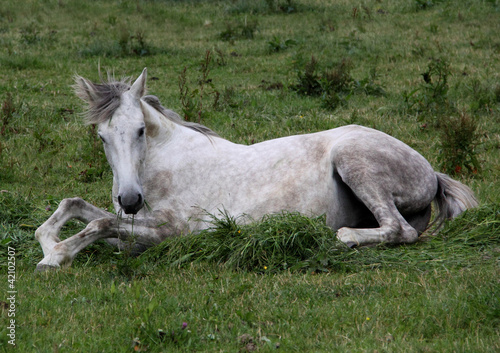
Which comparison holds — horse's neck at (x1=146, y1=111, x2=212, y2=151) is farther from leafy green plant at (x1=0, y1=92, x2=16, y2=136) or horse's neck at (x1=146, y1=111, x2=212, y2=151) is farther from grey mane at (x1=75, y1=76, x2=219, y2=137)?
leafy green plant at (x1=0, y1=92, x2=16, y2=136)

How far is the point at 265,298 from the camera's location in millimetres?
4035

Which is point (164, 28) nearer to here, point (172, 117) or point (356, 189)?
point (172, 117)

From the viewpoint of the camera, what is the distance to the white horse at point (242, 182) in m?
5.07

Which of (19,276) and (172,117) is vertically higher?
(172,117)

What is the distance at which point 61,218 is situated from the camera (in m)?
5.39

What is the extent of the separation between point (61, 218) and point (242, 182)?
1707mm

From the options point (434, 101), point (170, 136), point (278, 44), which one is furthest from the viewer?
point (278, 44)

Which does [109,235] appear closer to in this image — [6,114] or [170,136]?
[170,136]

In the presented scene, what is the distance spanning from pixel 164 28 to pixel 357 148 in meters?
13.2

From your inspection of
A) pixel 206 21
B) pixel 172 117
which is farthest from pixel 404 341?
pixel 206 21

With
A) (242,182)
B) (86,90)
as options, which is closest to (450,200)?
(242,182)

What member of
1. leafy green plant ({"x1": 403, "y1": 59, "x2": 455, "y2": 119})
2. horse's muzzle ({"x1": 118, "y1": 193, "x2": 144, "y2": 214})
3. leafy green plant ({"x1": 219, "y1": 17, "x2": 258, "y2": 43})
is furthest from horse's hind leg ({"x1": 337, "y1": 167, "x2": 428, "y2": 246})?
leafy green plant ({"x1": 219, "y1": 17, "x2": 258, "y2": 43})

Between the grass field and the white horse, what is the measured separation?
26 centimetres

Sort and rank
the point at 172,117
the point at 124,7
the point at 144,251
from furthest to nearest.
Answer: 1. the point at 124,7
2. the point at 172,117
3. the point at 144,251
